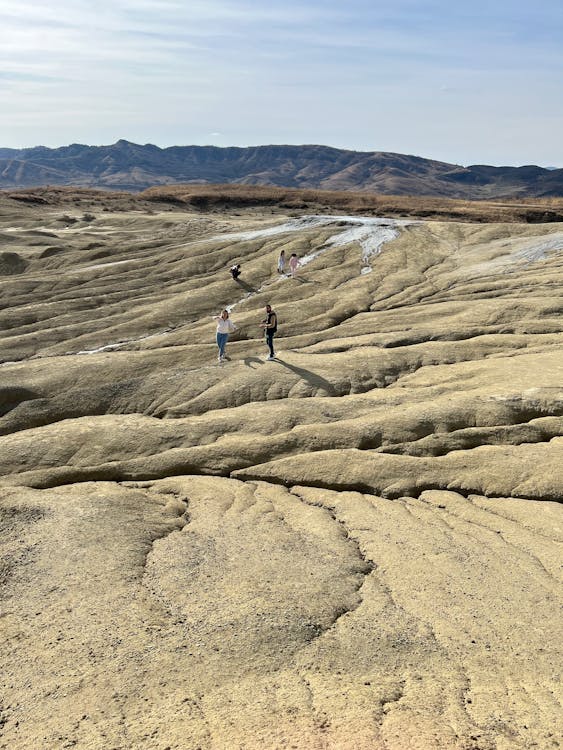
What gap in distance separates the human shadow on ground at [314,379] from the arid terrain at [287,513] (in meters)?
0.64

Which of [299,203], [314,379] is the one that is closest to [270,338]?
[314,379]

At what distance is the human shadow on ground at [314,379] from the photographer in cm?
3198

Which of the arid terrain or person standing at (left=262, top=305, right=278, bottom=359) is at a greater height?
person standing at (left=262, top=305, right=278, bottom=359)

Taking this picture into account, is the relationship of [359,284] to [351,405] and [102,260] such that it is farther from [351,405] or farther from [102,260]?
[102,260]

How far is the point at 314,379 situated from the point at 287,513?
1317 cm

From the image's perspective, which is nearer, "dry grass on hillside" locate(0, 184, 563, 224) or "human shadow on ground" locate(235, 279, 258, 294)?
"human shadow on ground" locate(235, 279, 258, 294)

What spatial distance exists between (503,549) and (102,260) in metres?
54.6

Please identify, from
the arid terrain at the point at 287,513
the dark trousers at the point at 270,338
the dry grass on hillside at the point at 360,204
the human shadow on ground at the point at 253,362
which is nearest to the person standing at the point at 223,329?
the arid terrain at the point at 287,513

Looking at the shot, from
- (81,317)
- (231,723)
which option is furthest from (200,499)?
(81,317)

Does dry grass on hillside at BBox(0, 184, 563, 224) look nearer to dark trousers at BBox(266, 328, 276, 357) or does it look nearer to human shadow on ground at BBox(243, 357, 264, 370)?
dark trousers at BBox(266, 328, 276, 357)

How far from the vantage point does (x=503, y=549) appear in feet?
57.9

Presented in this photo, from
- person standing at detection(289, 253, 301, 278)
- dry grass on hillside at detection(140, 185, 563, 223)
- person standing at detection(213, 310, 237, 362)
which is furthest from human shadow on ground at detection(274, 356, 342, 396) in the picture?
dry grass on hillside at detection(140, 185, 563, 223)

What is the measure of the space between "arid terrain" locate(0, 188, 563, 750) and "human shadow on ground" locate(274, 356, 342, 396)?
2.09 ft

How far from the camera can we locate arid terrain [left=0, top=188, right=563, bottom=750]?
1136 centimetres
